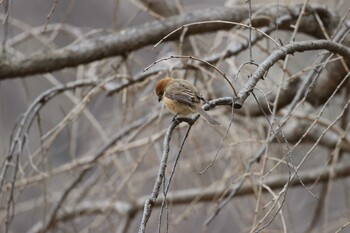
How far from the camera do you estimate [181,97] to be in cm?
270

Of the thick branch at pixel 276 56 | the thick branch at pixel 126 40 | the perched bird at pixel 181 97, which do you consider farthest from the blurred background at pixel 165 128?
the thick branch at pixel 276 56

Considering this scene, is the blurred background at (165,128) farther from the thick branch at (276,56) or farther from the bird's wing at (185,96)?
the thick branch at (276,56)

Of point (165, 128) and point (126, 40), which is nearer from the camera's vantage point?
point (126, 40)

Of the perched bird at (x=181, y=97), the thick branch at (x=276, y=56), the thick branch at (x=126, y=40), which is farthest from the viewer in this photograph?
the thick branch at (x=126, y=40)

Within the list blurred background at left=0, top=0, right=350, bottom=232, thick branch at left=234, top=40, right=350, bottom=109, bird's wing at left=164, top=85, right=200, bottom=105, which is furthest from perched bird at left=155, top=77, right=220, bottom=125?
thick branch at left=234, top=40, right=350, bottom=109

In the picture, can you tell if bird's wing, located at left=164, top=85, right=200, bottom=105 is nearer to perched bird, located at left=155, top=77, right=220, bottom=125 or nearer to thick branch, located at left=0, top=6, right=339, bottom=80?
perched bird, located at left=155, top=77, right=220, bottom=125

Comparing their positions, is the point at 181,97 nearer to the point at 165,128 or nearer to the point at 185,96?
the point at 185,96

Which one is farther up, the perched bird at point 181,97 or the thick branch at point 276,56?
the perched bird at point 181,97

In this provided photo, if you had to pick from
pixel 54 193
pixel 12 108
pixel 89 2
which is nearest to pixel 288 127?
pixel 54 193

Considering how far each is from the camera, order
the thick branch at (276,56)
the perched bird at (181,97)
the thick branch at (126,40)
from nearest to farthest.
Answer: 1. the thick branch at (276,56)
2. the perched bird at (181,97)
3. the thick branch at (126,40)

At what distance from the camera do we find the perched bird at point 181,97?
2.66m

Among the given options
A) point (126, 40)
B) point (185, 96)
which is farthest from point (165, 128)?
point (185, 96)

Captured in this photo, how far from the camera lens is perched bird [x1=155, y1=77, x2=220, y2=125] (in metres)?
2.66

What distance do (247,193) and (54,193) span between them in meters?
1.31
